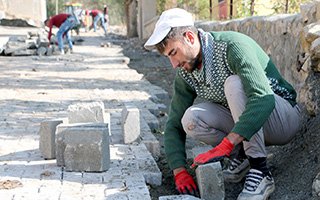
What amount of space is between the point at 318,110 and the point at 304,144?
10.8 inches

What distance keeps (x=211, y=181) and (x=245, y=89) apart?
638 mm

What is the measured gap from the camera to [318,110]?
4195 millimetres

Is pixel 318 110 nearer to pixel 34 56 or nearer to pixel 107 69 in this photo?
pixel 107 69

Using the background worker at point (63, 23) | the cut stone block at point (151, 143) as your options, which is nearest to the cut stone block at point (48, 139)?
the cut stone block at point (151, 143)

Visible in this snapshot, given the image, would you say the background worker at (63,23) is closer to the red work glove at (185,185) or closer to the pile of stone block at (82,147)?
the pile of stone block at (82,147)

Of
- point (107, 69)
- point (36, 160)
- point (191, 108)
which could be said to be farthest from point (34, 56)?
point (191, 108)

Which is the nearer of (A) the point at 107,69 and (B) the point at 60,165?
(B) the point at 60,165

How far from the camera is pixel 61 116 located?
22.8 feet

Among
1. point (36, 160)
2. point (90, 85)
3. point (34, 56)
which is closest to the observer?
point (36, 160)

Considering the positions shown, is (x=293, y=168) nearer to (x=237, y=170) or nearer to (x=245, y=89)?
(x=237, y=170)

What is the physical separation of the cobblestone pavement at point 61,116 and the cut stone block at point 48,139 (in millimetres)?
68

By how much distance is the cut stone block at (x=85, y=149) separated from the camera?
425 centimetres

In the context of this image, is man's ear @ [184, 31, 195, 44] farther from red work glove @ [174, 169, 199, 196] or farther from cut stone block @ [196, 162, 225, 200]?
red work glove @ [174, 169, 199, 196]

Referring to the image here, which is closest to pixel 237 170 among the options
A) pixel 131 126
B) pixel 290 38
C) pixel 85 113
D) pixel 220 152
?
pixel 220 152
